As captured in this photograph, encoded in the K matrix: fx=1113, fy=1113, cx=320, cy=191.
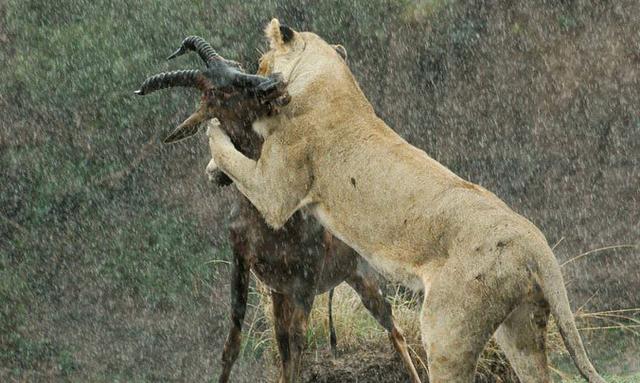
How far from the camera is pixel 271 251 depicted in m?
7.41

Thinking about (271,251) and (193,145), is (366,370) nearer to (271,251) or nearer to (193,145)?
(271,251)

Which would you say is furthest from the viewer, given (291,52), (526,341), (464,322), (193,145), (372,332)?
(193,145)

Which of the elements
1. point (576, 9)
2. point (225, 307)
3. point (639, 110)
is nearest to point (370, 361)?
point (225, 307)

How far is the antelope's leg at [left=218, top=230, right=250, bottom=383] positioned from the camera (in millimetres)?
7509

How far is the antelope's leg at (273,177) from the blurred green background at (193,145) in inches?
237

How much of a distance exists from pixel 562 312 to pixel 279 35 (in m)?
2.71

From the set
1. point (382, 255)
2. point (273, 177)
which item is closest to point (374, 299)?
point (273, 177)

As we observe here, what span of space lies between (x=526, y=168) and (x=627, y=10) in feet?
8.54

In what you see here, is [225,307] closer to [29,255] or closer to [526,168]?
[29,255]

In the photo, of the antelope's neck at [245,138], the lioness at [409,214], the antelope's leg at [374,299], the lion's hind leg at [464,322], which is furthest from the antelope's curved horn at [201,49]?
the lion's hind leg at [464,322]

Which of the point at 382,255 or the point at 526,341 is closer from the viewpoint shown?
the point at 526,341

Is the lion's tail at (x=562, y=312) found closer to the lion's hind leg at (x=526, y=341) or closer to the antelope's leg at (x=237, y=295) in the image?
the lion's hind leg at (x=526, y=341)

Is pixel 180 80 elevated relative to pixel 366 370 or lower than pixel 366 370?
elevated

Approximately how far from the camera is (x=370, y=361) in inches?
360
